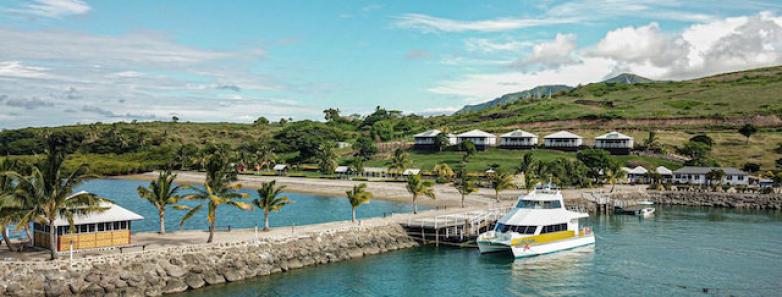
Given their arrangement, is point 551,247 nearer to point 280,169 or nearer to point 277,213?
point 277,213

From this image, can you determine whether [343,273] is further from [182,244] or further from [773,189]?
[773,189]

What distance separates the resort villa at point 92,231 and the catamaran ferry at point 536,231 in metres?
28.9

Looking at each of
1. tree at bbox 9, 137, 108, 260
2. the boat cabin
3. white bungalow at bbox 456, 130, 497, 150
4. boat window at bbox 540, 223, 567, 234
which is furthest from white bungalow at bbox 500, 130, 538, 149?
tree at bbox 9, 137, 108, 260

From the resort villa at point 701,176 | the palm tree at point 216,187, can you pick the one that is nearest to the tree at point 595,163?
the resort villa at point 701,176

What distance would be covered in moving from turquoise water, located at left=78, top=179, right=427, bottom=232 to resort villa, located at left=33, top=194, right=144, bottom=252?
19983 mm

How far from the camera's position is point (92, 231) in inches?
1654

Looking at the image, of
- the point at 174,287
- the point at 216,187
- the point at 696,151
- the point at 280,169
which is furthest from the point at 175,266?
the point at 696,151

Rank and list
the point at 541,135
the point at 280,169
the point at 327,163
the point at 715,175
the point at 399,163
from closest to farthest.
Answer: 1. the point at 715,175
2. the point at 399,163
3. the point at 327,163
4. the point at 280,169
5. the point at 541,135

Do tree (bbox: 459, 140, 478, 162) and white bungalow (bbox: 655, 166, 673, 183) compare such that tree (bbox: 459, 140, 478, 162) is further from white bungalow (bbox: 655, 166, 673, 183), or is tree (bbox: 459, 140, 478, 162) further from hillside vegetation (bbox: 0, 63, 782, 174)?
white bungalow (bbox: 655, 166, 673, 183)

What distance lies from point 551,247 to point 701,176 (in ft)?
237

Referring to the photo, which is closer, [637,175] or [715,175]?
[715,175]

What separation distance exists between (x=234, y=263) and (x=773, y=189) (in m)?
92.9

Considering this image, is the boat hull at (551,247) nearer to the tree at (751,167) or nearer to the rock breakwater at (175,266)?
the rock breakwater at (175,266)

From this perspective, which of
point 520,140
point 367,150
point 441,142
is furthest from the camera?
point 367,150
